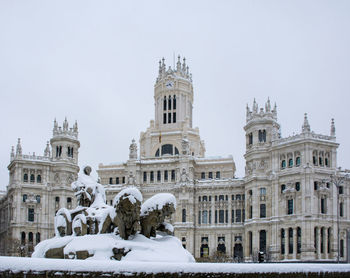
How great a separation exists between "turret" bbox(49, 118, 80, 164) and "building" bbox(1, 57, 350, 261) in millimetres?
476

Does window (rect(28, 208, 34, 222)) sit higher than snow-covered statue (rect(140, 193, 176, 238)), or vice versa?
snow-covered statue (rect(140, 193, 176, 238))

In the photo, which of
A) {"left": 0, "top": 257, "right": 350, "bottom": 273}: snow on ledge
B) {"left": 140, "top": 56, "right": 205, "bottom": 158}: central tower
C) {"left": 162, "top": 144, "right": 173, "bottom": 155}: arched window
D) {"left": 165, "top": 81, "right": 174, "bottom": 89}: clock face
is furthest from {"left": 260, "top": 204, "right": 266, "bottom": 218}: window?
{"left": 0, "top": 257, "right": 350, "bottom": 273}: snow on ledge

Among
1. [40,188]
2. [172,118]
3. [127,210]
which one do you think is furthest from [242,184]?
[127,210]

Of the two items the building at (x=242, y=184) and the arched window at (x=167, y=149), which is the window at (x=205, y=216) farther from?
the arched window at (x=167, y=149)

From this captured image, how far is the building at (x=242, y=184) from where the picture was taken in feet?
A: 263

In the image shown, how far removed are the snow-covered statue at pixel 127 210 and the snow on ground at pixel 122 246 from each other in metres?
0.41

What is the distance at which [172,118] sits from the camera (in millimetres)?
110375

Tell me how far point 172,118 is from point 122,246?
89.5 meters

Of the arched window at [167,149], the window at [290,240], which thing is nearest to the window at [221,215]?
the window at [290,240]

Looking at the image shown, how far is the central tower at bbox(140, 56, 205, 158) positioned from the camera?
10606 centimetres

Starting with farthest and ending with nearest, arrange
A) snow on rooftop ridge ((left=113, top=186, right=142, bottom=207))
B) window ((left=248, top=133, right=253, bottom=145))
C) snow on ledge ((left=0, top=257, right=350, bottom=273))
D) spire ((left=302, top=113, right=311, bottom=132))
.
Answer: window ((left=248, top=133, right=253, bottom=145))
spire ((left=302, top=113, right=311, bottom=132))
snow on rooftop ridge ((left=113, top=186, right=142, bottom=207))
snow on ledge ((left=0, top=257, right=350, bottom=273))

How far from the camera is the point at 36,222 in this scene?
307 ft

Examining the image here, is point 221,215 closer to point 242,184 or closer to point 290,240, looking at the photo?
point 242,184

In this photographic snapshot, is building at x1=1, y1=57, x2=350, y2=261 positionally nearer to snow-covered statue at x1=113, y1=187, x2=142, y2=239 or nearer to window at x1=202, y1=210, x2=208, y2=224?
window at x1=202, y1=210, x2=208, y2=224
